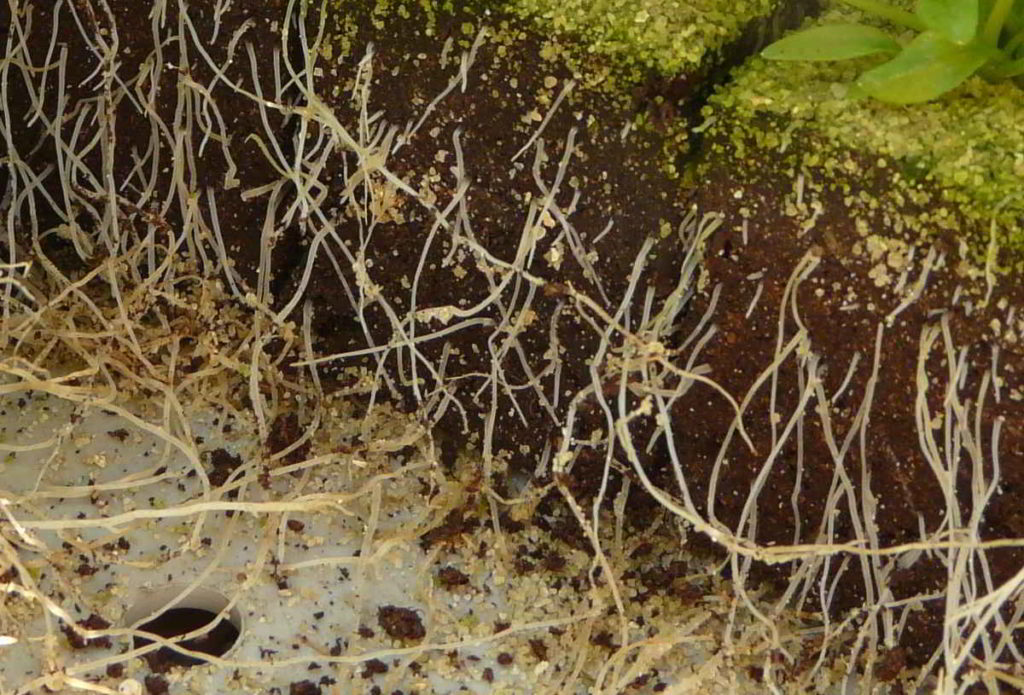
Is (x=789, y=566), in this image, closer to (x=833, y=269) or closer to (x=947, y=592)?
(x=947, y=592)

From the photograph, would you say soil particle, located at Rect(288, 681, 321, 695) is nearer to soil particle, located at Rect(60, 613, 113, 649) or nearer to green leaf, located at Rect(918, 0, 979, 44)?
soil particle, located at Rect(60, 613, 113, 649)

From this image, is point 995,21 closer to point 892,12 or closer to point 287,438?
point 892,12

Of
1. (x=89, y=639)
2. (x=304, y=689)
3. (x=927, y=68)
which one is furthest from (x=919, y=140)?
(x=89, y=639)

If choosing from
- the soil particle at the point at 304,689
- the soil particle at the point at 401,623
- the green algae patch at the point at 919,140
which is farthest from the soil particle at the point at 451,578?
the green algae patch at the point at 919,140

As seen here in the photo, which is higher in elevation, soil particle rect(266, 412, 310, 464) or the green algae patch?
the green algae patch

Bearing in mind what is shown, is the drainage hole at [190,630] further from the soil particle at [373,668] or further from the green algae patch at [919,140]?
the green algae patch at [919,140]

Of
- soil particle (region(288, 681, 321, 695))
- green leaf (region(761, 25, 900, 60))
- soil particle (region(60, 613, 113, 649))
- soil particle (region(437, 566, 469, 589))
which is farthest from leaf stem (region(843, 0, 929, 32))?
soil particle (region(60, 613, 113, 649))
